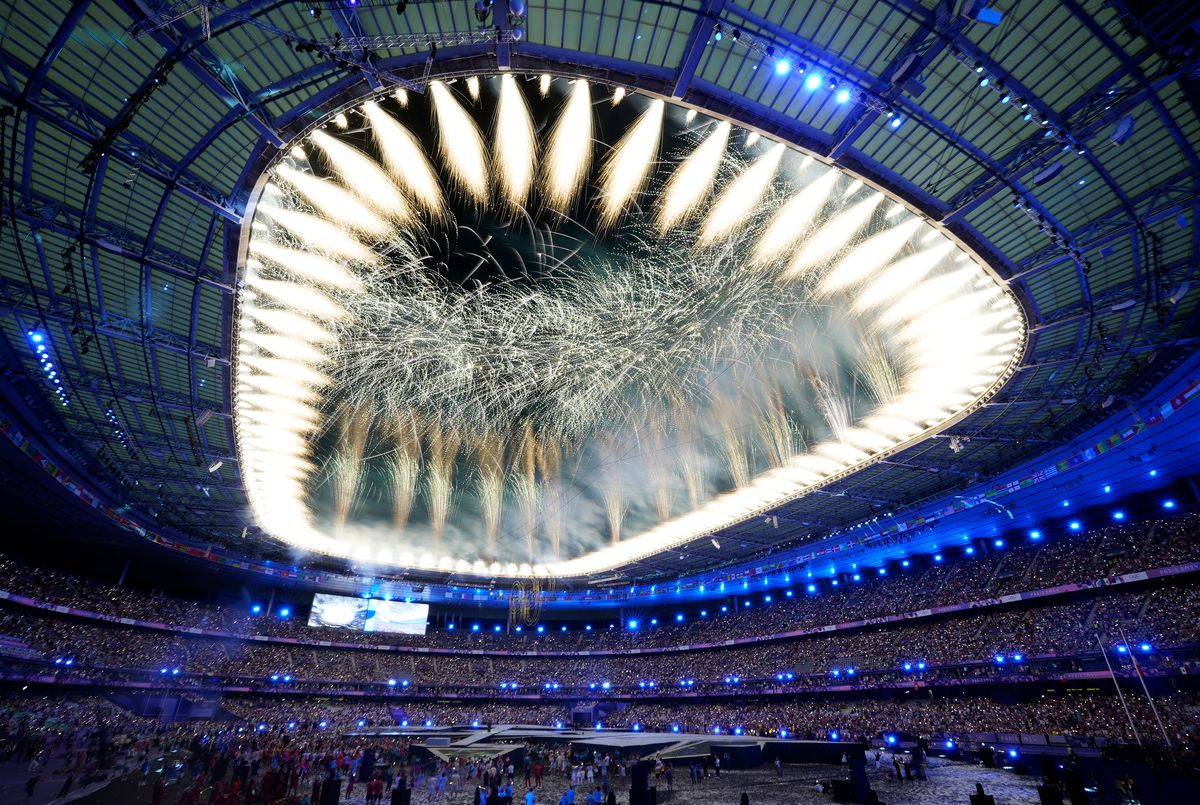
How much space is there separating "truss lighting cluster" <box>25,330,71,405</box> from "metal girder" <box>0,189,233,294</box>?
590 centimetres

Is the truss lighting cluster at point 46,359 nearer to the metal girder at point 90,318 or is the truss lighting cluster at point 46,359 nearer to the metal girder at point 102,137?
the metal girder at point 90,318

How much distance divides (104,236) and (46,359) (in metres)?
8.12

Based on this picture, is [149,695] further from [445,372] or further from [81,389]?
[445,372]

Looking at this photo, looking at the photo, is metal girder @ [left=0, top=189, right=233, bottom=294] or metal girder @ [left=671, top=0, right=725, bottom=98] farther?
metal girder @ [left=0, top=189, right=233, bottom=294]

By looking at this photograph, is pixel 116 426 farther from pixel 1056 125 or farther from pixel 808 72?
pixel 1056 125

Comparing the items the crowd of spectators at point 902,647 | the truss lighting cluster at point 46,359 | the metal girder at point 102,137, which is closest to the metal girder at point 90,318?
the truss lighting cluster at point 46,359

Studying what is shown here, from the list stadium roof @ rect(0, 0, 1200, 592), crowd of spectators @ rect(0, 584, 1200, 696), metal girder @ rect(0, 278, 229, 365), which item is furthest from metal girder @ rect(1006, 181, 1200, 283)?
metal girder @ rect(0, 278, 229, 365)

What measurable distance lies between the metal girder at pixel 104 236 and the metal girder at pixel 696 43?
46.8 feet

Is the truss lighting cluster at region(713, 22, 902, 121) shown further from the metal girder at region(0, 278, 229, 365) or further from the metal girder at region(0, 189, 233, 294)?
the metal girder at region(0, 278, 229, 365)

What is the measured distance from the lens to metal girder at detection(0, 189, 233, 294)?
43.5 ft

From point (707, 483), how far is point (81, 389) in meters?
30.1

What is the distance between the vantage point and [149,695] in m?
42.8

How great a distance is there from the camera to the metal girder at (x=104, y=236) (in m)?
13.3

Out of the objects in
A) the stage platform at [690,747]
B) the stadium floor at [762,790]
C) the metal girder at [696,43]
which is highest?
the metal girder at [696,43]
